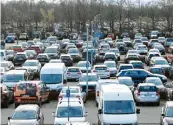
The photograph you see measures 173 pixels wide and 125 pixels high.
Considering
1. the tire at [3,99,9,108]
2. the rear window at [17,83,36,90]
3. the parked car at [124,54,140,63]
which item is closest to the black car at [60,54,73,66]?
the parked car at [124,54,140,63]

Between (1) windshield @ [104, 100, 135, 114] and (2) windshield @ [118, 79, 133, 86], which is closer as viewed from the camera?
(1) windshield @ [104, 100, 135, 114]

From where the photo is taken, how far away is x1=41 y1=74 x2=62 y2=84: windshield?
1394 inches

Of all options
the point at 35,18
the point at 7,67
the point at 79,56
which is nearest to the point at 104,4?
the point at 35,18

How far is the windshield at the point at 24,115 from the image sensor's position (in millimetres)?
23281

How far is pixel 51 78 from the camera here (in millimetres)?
35625

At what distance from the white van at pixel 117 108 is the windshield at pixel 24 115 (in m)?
2.90

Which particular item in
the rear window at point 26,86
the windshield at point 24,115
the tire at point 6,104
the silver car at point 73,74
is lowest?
the tire at point 6,104

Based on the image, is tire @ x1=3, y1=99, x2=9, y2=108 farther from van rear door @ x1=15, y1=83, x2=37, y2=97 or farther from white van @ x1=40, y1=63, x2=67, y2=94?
white van @ x1=40, y1=63, x2=67, y2=94

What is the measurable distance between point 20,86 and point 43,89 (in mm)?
1762

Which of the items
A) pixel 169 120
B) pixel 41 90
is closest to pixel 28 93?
pixel 41 90

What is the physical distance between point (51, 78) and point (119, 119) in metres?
13.5

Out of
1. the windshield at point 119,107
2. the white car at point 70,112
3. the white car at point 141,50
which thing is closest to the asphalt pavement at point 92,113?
the white car at point 70,112

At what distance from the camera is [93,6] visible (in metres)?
118

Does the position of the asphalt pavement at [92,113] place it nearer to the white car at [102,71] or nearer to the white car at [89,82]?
the white car at [89,82]
